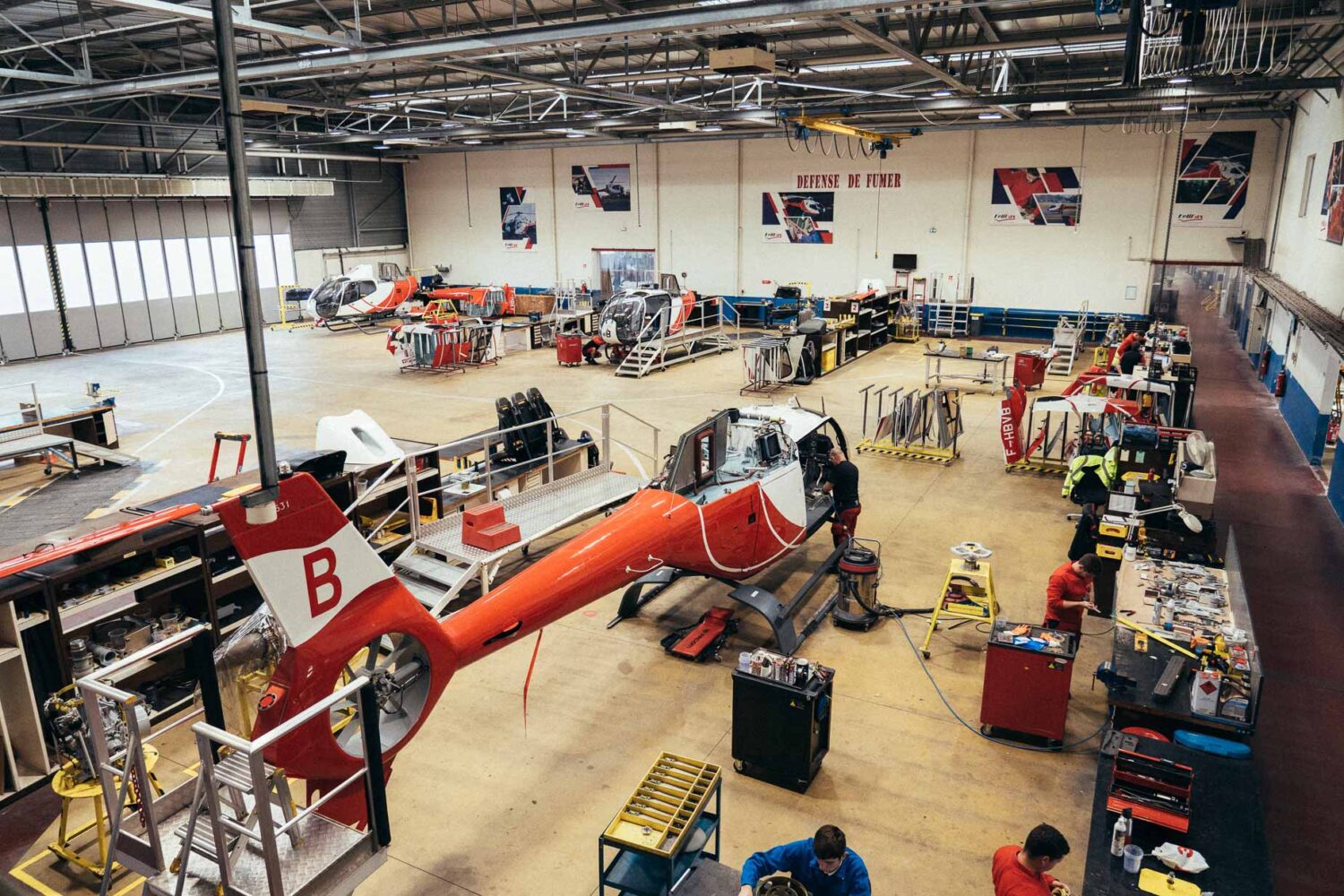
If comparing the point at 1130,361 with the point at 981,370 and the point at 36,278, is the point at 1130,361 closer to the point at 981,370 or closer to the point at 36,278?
the point at 981,370

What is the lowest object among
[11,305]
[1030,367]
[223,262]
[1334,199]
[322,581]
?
[1030,367]

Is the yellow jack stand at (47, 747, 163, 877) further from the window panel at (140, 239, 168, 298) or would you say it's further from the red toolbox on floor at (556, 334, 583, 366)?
the window panel at (140, 239, 168, 298)

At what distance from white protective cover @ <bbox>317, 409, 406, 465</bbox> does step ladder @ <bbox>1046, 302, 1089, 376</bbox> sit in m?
19.2

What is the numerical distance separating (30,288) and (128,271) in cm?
312

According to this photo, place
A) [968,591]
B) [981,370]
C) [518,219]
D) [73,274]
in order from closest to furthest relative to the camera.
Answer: [968,591], [981,370], [73,274], [518,219]

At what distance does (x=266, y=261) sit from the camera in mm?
34656

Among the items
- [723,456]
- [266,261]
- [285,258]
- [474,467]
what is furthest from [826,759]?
[285,258]

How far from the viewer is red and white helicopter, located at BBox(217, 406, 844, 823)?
16.2 ft

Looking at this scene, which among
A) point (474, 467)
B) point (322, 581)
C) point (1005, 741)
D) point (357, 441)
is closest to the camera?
point (322, 581)

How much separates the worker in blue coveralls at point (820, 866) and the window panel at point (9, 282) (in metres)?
30.2

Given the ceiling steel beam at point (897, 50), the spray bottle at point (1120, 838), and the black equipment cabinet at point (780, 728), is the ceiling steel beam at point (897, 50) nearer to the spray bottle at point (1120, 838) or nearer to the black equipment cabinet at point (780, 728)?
the black equipment cabinet at point (780, 728)

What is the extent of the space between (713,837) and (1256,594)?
26.5 feet

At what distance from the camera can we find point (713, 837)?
22.2ft

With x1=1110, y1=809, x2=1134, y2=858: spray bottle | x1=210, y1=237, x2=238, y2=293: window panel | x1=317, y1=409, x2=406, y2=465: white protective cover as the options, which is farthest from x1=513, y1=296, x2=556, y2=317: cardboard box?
x1=1110, y1=809, x2=1134, y2=858: spray bottle
